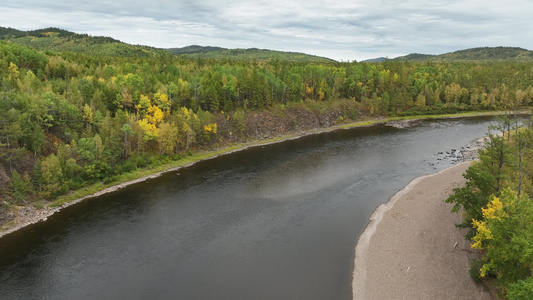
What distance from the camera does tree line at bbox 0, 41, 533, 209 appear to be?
2430 inches

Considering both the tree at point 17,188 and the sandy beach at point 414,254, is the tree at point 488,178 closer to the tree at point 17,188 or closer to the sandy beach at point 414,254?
the sandy beach at point 414,254

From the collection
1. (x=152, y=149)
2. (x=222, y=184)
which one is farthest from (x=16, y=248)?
(x=152, y=149)

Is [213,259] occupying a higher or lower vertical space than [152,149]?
lower

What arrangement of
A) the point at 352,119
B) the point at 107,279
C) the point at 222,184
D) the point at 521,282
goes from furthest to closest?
1. the point at 352,119
2. the point at 222,184
3. the point at 107,279
4. the point at 521,282

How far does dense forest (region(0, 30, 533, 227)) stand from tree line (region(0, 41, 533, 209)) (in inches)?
11.7

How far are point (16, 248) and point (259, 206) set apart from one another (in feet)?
120

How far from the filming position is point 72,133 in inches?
2768

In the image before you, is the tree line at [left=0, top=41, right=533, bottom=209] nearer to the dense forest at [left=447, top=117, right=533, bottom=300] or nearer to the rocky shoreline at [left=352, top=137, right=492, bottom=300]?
the rocky shoreline at [left=352, top=137, right=492, bottom=300]

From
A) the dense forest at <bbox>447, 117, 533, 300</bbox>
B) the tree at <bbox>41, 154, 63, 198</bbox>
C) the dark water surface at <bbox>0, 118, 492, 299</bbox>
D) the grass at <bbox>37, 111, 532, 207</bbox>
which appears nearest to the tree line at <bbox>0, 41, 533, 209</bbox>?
the tree at <bbox>41, 154, 63, 198</bbox>

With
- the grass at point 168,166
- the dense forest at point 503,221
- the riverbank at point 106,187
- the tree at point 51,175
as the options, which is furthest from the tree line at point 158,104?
the dense forest at point 503,221

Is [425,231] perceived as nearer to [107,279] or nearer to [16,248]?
[107,279]

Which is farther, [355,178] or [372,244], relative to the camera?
[355,178]

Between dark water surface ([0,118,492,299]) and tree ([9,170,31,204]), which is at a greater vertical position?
tree ([9,170,31,204])

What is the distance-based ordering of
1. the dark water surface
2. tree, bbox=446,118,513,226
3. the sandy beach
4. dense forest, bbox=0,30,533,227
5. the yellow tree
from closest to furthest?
the sandy beach
the dark water surface
tree, bbox=446,118,513,226
dense forest, bbox=0,30,533,227
the yellow tree
